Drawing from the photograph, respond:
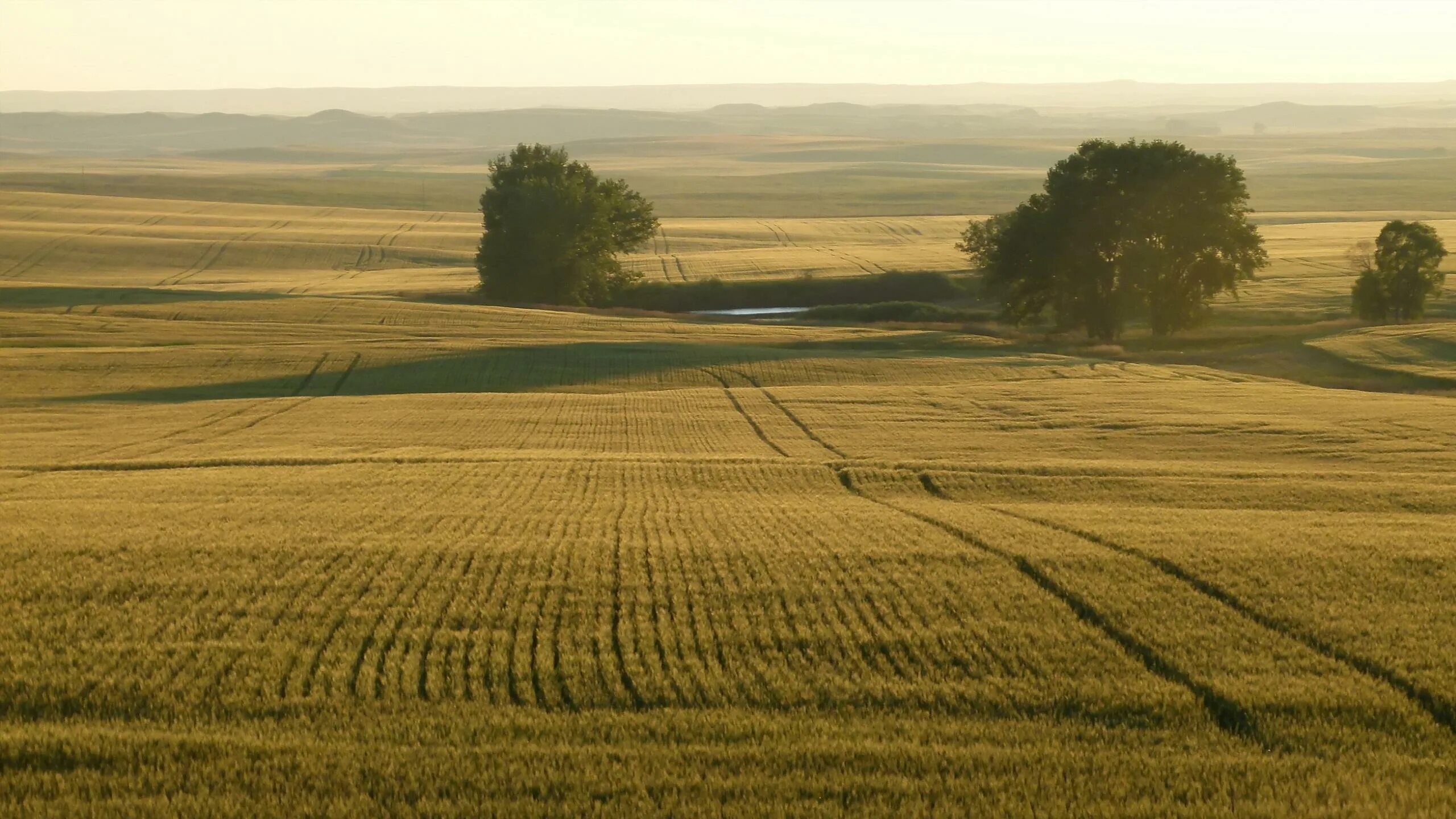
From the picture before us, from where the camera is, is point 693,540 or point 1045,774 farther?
point 693,540

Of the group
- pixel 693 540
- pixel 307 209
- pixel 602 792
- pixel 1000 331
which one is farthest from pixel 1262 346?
pixel 307 209

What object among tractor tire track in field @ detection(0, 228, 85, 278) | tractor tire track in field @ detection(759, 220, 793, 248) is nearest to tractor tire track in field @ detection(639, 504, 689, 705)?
tractor tire track in field @ detection(0, 228, 85, 278)

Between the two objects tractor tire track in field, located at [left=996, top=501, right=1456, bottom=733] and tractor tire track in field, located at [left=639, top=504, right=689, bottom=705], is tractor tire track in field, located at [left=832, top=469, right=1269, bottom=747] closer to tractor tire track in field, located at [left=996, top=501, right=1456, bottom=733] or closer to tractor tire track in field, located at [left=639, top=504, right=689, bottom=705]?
tractor tire track in field, located at [left=996, top=501, right=1456, bottom=733]

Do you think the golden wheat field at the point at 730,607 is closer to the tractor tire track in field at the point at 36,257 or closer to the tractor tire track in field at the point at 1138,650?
the tractor tire track in field at the point at 1138,650

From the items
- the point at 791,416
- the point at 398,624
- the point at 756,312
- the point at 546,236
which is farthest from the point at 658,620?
the point at 756,312

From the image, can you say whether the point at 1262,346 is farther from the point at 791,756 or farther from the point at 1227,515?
the point at 791,756

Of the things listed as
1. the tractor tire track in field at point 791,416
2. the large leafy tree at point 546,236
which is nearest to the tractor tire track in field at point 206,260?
the large leafy tree at point 546,236
